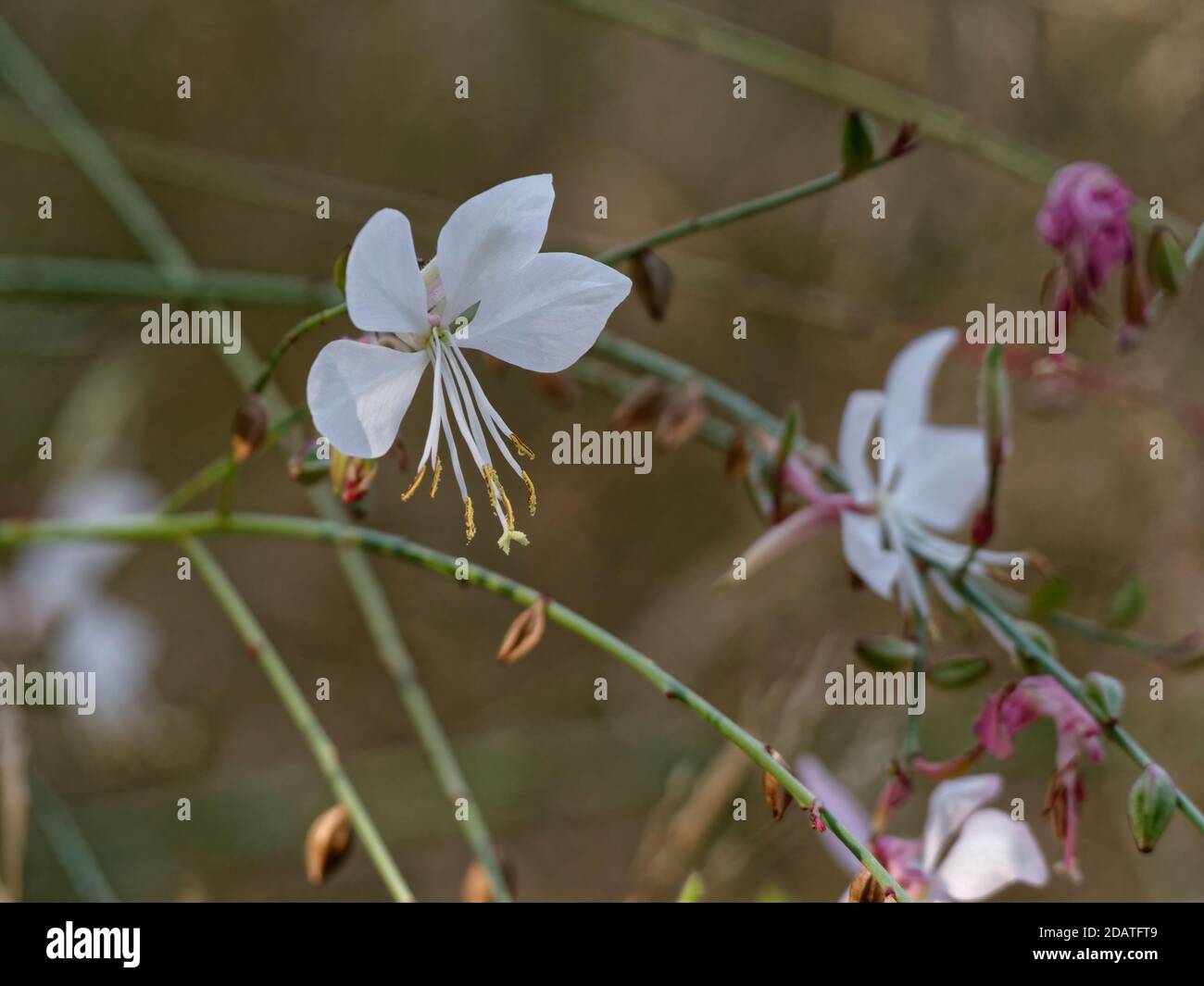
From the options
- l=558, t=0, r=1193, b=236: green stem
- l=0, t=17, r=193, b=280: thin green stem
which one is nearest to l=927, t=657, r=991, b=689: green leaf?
l=558, t=0, r=1193, b=236: green stem

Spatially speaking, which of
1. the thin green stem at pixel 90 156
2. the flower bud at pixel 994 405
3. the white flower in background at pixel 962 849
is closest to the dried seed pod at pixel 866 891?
the white flower in background at pixel 962 849

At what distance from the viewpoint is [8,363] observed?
206cm

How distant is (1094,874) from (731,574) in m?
1.57

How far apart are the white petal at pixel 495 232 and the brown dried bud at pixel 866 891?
1.20 ft

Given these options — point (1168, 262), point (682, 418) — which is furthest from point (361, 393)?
point (1168, 262)

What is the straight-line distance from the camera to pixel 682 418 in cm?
84

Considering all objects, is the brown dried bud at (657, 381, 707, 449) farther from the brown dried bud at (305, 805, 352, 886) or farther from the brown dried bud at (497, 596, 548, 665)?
the brown dried bud at (305, 805, 352, 886)

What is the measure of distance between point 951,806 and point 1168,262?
0.37 m

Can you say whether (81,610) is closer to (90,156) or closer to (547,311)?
(90,156)

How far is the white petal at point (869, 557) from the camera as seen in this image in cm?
76

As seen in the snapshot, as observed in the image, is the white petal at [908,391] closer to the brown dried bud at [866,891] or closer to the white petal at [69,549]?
the brown dried bud at [866,891]

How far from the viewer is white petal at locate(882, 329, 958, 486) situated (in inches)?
33.2
